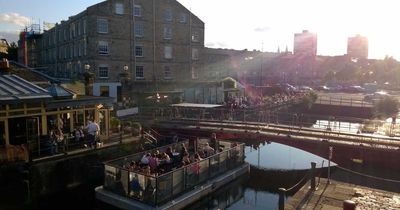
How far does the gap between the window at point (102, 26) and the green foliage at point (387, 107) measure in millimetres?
37769

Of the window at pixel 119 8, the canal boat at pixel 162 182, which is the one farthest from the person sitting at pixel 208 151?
the window at pixel 119 8

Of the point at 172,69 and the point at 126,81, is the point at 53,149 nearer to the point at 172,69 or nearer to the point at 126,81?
the point at 126,81

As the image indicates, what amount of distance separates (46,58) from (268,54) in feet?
219

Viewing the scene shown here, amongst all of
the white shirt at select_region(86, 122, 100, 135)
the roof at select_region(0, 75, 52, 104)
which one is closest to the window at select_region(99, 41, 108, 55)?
the roof at select_region(0, 75, 52, 104)

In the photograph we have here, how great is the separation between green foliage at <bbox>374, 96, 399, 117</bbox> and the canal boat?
37.6 m

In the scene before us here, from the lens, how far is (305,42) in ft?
481

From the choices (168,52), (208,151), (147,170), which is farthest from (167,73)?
(147,170)

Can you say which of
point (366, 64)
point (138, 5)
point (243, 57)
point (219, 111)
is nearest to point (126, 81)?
point (219, 111)

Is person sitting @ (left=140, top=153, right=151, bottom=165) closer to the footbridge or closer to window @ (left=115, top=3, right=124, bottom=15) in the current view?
the footbridge

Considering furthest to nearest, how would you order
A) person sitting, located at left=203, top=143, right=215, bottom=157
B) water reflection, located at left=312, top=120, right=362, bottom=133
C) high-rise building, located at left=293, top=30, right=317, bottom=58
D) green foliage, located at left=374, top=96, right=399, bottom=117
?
high-rise building, located at left=293, top=30, right=317, bottom=58 < green foliage, located at left=374, top=96, right=399, bottom=117 < water reflection, located at left=312, top=120, right=362, bottom=133 < person sitting, located at left=203, top=143, right=215, bottom=157

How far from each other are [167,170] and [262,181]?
709cm

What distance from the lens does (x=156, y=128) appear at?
29781 mm

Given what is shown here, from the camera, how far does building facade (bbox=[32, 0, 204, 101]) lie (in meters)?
45.2

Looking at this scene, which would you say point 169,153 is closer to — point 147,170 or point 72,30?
point 147,170
